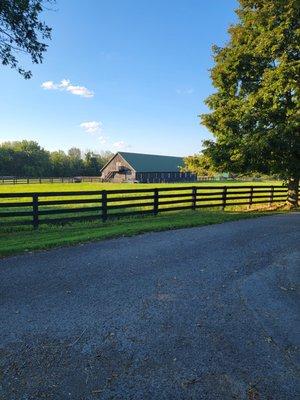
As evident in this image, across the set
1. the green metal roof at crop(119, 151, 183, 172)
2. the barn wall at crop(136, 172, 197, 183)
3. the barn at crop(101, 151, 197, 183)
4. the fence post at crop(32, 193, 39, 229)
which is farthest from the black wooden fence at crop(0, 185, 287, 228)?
the green metal roof at crop(119, 151, 183, 172)

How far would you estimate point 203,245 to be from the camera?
944 centimetres

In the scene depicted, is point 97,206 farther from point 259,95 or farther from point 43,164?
point 43,164

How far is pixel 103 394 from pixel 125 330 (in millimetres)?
1258

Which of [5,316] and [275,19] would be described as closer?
[5,316]

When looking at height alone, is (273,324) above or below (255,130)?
below

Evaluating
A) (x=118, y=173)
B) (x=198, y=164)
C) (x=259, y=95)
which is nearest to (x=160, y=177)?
(x=118, y=173)

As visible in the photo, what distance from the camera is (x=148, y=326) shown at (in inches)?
177

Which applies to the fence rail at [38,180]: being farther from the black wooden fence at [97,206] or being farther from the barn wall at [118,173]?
the black wooden fence at [97,206]

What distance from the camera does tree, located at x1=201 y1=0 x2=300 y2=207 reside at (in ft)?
56.7

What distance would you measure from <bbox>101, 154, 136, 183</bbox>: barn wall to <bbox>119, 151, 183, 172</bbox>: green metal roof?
107cm

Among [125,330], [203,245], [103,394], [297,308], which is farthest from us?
[203,245]

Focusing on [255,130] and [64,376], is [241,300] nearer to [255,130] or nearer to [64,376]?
[64,376]

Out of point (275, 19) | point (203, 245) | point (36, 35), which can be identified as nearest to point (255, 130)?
point (275, 19)

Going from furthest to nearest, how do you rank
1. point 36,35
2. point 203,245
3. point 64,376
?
1. point 36,35
2. point 203,245
3. point 64,376
